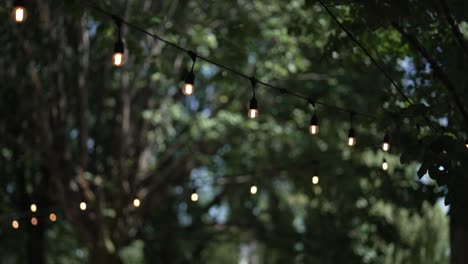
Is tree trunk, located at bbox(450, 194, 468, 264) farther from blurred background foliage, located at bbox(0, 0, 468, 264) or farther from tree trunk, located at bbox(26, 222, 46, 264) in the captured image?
tree trunk, located at bbox(26, 222, 46, 264)

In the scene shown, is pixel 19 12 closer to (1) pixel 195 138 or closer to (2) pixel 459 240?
(2) pixel 459 240

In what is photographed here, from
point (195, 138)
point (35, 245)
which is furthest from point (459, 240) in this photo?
point (35, 245)

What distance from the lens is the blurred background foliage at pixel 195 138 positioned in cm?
1089

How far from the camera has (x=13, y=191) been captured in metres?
16.2

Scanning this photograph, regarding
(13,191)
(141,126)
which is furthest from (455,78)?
(13,191)

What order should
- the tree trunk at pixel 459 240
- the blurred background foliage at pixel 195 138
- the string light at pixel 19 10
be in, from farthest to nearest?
the blurred background foliage at pixel 195 138 < the tree trunk at pixel 459 240 < the string light at pixel 19 10

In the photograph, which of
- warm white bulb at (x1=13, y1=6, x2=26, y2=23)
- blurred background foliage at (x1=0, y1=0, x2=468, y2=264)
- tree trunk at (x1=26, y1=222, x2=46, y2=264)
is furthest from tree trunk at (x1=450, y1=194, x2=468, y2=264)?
tree trunk at (x1=26, y1=222, x2=46, y2=264)

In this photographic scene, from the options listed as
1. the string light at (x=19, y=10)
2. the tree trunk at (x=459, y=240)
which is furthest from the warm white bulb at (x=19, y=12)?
the tree trunk at (x=459, y=240)

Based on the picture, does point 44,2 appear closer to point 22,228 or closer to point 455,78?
point 455,78

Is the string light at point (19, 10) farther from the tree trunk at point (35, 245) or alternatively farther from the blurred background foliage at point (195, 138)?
the tree trunk at point (35, 245)

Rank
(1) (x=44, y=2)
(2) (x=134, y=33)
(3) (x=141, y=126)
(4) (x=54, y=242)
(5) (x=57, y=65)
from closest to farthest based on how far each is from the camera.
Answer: (1) (x=44, y=2)
(2) (x=134, y=33)
(5) (x=57, y=65)
(3) (x=141, y=126)
(4) (x=54, y=242)

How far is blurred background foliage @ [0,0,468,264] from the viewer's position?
10.9m

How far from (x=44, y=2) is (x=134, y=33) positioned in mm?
1554

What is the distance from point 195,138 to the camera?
561 inches
